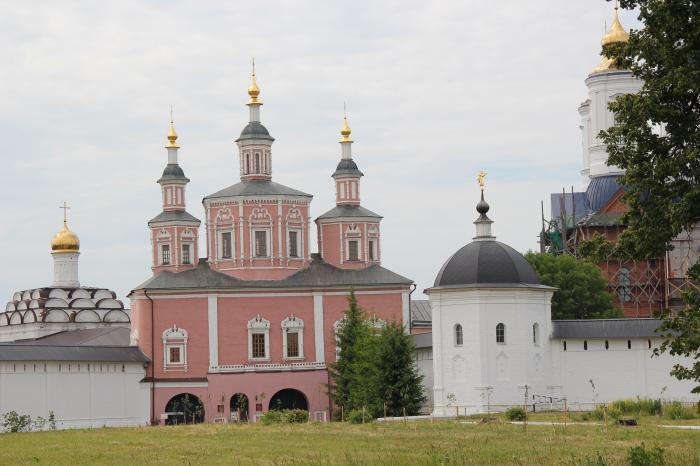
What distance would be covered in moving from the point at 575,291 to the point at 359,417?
16.1 m

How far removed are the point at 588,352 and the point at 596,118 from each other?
21.5m

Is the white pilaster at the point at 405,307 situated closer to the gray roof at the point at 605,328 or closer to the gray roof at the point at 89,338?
the gray roof at the point at 605,328

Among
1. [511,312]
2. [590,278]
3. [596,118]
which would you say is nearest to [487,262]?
[511,312]

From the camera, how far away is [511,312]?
47.8m

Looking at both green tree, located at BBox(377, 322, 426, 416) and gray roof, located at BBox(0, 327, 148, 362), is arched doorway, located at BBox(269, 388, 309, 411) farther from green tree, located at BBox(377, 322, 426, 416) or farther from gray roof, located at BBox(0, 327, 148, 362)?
green tree, located at BBox(377, 322, 426, 416)

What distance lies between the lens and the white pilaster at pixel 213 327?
192 feet

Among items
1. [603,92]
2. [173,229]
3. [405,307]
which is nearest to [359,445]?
[405,307]

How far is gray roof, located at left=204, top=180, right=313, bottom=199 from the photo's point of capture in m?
60.7

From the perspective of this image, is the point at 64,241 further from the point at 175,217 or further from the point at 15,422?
the point at 15,422

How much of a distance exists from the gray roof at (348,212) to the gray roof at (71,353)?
10165mm

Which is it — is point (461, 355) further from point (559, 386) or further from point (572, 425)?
point (572, 425)

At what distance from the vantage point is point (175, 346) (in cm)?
5853

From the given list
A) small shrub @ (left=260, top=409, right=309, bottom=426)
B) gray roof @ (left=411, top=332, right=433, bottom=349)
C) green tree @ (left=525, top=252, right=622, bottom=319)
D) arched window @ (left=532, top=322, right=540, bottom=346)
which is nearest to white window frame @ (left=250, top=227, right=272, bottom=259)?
gray roof @ (left=411, top=332, right=433, bottom=349)

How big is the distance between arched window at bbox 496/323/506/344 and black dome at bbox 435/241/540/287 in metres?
1.41
